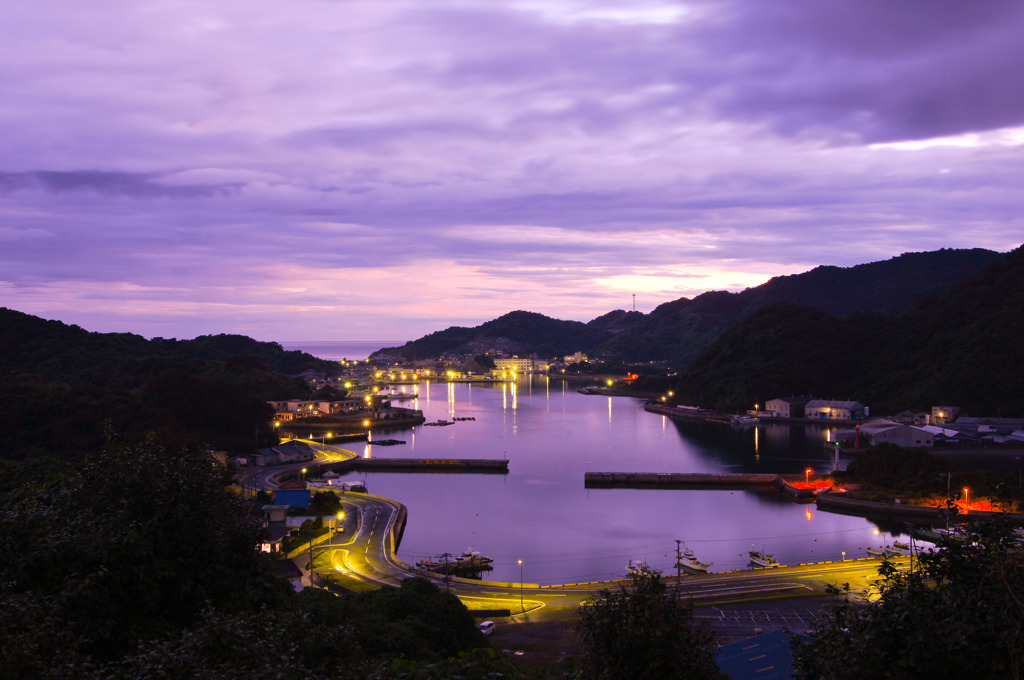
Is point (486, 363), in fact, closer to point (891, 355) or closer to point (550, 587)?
point (891, 355)

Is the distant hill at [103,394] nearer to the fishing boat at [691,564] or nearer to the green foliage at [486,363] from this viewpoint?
the fishing boat at [691,564]

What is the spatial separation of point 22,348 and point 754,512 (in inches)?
1323

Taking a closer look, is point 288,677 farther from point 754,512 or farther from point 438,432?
point 438,432

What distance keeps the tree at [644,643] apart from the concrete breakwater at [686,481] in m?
15.7

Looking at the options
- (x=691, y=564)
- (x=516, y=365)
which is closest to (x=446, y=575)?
(x=691, y=564)

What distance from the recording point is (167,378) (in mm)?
23547

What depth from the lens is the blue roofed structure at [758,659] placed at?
6.69 meters

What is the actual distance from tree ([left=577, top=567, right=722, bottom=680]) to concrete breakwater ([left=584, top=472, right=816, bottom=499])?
15.7m

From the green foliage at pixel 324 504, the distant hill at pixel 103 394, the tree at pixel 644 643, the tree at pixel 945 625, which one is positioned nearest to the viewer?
the tree at pixel 945 625

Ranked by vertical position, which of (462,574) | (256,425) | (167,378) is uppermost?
(167,378)

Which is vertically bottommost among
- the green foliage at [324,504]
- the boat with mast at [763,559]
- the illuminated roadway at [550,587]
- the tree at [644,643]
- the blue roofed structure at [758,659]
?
the boat with mast at [763,559]

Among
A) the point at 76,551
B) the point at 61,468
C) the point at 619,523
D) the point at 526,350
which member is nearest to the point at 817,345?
the point at 619,523

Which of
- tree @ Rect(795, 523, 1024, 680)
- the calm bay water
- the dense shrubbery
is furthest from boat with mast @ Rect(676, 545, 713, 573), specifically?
tree @ Rect(795, 523, 1024, 680)

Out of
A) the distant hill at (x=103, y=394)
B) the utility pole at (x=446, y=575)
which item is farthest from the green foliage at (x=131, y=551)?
the distant hill at (x=103, y=394)
